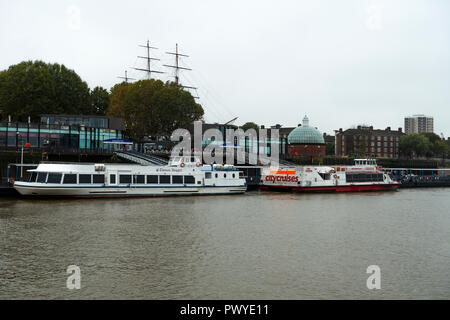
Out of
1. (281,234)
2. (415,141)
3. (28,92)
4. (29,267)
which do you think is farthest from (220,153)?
(415,141)

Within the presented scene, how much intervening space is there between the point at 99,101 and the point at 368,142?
102555mm

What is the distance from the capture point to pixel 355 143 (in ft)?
531

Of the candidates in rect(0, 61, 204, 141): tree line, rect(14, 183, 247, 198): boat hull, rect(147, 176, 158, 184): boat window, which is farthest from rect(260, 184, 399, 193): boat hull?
rect(0, 61, 204, 141): tree line

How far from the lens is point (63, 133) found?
3083 inches

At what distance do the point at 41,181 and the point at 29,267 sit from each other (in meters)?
28.5

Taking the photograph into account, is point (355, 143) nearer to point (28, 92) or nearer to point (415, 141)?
point (415, 141)

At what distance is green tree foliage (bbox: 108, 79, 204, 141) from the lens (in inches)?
3565

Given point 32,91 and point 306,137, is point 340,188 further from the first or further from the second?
point 32,91

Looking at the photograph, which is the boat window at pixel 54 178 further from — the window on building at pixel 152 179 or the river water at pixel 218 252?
the window on building at pixel 152 179

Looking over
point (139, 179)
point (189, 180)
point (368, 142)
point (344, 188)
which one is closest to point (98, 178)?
point (139, 179)

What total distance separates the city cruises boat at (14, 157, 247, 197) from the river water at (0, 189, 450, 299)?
18.4ft

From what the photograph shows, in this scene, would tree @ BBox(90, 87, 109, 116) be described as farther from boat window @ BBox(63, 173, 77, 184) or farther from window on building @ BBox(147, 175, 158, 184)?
boat window @ BBox(63, 173, 77, 184)

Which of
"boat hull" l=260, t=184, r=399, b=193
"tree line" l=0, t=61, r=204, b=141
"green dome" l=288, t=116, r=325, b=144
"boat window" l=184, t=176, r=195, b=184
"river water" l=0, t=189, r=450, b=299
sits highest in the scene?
"tree line" l=0, t=61, r=204, b=141

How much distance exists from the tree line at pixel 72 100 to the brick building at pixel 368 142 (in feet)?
276
